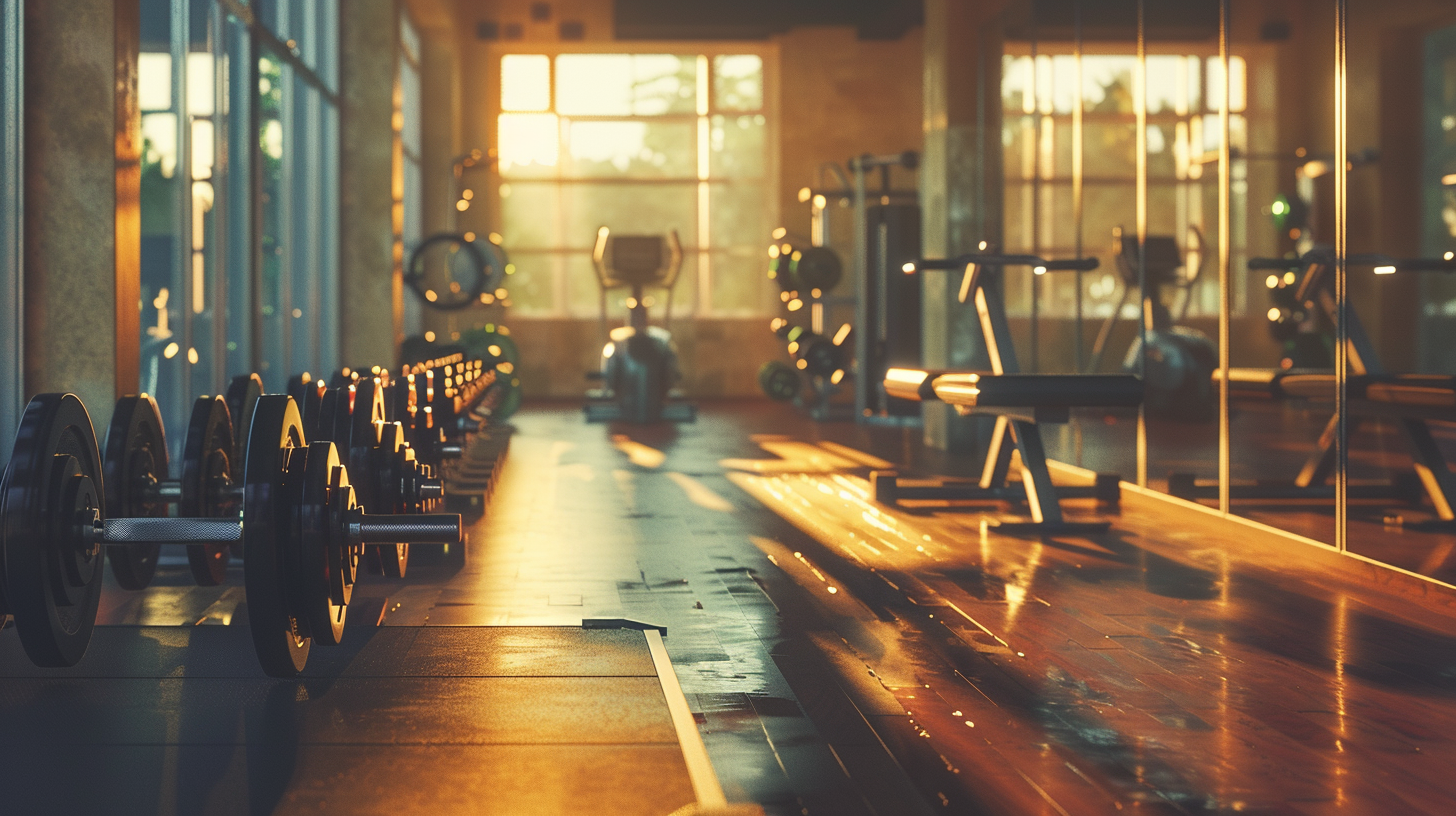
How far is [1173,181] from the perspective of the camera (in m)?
6.60

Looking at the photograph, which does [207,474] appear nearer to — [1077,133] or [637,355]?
[1077,133]

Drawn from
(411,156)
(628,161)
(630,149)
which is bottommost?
(411,156)

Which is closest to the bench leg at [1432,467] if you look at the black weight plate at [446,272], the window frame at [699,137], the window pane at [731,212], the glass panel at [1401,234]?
the glass panel at [1401,234]

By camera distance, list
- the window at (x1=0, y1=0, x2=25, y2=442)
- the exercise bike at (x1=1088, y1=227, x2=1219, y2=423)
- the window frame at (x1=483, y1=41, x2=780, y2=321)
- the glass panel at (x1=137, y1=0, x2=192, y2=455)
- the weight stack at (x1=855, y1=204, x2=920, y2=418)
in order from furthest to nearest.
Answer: the window frame at (x1=483, y1=41, x2=780, y2=321)
the weight stack at (x1=855, y1=204, x2=920, y2=418)
the exercise bike at (x1=1088, y1=227, x2=1219, y2=423)
the glass panel at (x1=137, y1=0, x2=192, y2=455)
the window at (x1=0, y1=0, x2=25, y2=442)

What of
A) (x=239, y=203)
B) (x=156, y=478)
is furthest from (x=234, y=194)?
(x=156, y=478)

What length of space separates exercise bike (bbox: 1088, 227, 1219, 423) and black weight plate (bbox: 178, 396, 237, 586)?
2819 millimetres

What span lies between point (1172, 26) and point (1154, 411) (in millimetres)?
1446

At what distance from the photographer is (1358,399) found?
156 inches

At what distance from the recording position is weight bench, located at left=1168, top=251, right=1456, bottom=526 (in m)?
3.80

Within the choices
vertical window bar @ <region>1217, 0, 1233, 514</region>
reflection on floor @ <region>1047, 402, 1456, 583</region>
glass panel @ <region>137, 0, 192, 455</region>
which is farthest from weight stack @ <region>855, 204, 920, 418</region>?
glass panel @ <region>137, 0, 192, 455</region>

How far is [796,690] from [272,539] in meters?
0.92

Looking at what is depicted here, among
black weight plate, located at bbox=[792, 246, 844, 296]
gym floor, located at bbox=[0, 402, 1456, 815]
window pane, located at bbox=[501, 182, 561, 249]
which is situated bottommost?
gym floor, located at bbox=[0, 402, 1456, 815]

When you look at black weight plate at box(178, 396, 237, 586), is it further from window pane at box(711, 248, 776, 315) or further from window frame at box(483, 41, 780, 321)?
window pane at box(711, 248, 776, 315)

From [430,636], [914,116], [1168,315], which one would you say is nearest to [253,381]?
[430,636]
